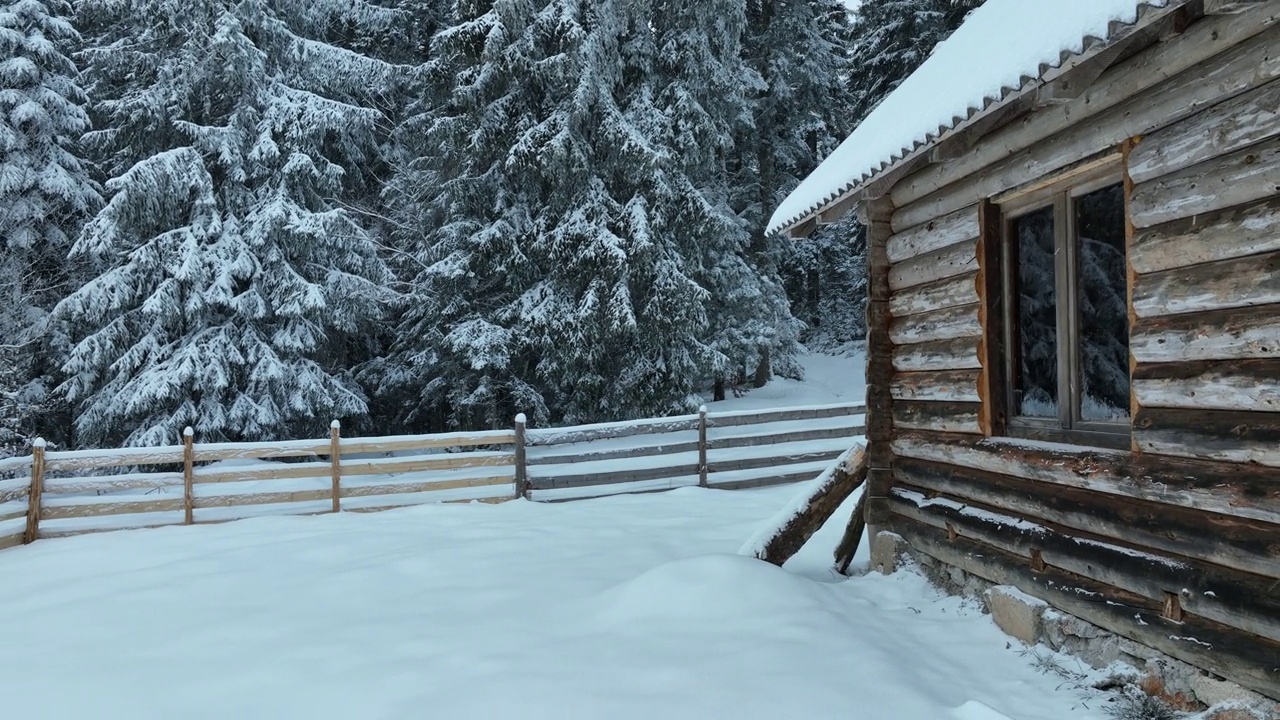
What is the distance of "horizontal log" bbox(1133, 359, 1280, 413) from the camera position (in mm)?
3092

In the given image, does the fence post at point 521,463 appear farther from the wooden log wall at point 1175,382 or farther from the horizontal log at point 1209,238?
the horizontal log at point 1209,238

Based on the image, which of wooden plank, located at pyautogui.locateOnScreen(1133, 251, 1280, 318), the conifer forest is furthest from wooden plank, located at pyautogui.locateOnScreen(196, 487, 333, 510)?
wooden plank, located at pyautogui.locateOnScreen(1133, 251, 1280, 318)

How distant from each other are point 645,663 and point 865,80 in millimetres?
23151

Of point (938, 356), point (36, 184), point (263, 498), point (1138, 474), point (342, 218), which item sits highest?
point (36, 184)

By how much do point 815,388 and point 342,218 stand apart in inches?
590

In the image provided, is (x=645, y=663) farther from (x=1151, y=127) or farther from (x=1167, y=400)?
(x=1151, y=127)

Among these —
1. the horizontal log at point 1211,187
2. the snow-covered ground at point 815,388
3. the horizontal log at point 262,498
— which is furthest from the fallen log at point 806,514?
the snow-covered ground at point 815,388

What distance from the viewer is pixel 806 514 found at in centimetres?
614

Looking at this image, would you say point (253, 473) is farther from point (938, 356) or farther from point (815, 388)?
point (815, 388)

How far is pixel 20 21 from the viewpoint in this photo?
1517cm

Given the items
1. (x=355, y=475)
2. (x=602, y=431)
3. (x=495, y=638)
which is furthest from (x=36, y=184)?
A: (x=495, y=638)

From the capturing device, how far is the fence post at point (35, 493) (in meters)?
8.34

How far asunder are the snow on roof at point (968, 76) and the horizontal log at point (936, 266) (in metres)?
Answer: 0.82

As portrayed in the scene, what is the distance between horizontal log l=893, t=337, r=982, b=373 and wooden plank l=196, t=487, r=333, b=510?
24.3 ft
